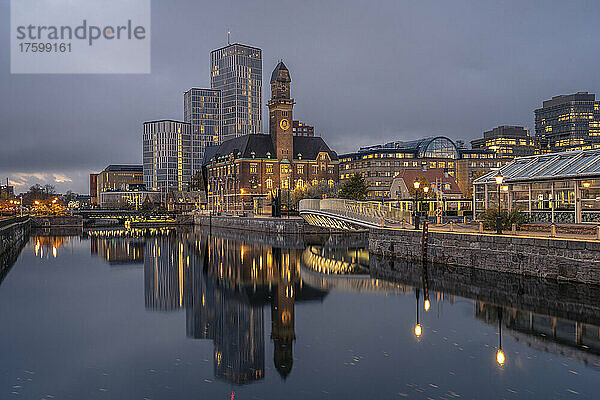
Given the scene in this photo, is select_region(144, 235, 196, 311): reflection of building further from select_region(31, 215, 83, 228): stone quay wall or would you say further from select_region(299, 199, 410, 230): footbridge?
select_region(31, 215, 83, 228): stone quay wall

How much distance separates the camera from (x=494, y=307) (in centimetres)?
2386

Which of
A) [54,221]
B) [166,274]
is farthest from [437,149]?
[166,274]

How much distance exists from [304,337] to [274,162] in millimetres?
114188

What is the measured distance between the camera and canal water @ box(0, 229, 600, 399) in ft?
49.4

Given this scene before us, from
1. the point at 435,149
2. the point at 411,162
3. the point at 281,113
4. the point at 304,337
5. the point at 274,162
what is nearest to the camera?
the point at 304,337

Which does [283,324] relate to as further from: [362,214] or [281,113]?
[281,113]

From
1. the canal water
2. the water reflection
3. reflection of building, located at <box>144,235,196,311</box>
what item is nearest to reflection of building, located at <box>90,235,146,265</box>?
reflection of building, located at <box>144,235,196,311</box>

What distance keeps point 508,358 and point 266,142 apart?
122 m

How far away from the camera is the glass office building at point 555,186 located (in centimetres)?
3447

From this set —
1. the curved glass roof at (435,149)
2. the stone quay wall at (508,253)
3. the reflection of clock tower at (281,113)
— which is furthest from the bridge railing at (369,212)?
the curved glass roof at (435,149)

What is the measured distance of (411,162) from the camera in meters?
151

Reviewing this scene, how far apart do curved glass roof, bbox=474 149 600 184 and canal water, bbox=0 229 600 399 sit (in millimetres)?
10858

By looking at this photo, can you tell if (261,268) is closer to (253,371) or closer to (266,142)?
(253,371)

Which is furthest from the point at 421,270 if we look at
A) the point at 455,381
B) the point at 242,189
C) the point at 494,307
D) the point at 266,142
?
the point at 266,142
